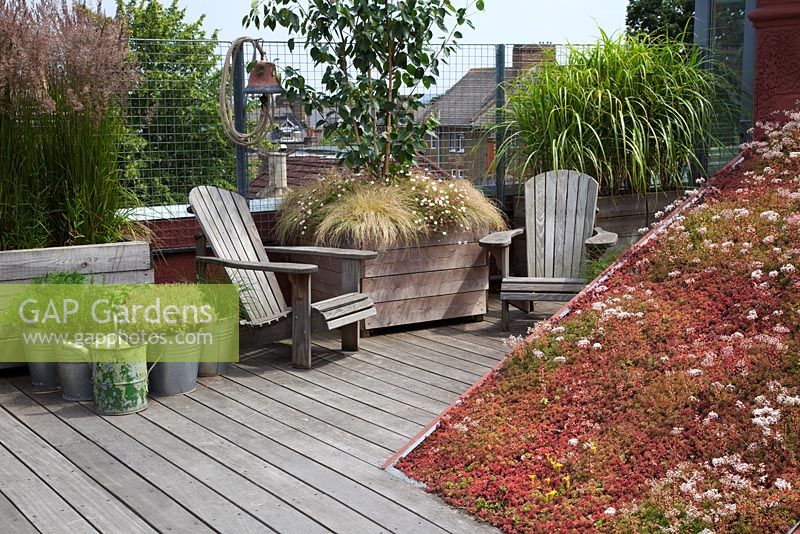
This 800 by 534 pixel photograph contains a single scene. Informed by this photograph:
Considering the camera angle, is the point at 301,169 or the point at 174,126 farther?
the point at 301,169

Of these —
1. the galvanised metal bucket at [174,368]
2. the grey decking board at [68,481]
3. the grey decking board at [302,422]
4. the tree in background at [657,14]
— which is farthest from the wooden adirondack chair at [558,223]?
the tree in background at [657,14]

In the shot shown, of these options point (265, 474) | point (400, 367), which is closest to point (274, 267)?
point (400, 367)

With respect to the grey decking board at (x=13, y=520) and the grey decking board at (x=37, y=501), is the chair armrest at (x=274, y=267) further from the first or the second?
the grey decking board at (x=13, y=520)

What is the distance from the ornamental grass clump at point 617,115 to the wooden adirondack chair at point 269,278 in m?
1.69

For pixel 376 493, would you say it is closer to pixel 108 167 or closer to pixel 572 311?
pixel 572 311

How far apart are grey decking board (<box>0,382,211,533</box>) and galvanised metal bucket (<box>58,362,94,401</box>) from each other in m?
0.14

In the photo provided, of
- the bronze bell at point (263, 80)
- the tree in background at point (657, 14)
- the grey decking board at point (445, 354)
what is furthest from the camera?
the tree in background at point (657, 14)

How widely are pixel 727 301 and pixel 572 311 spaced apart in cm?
73

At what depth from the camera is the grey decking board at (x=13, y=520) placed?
286 centimetres

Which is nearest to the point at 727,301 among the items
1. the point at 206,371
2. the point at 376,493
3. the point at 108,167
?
the point at 376,493

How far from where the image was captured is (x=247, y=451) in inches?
139

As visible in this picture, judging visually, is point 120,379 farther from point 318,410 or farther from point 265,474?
point 265,474

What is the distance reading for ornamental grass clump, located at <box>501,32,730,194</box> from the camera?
232 inches

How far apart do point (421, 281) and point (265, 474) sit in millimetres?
2267
